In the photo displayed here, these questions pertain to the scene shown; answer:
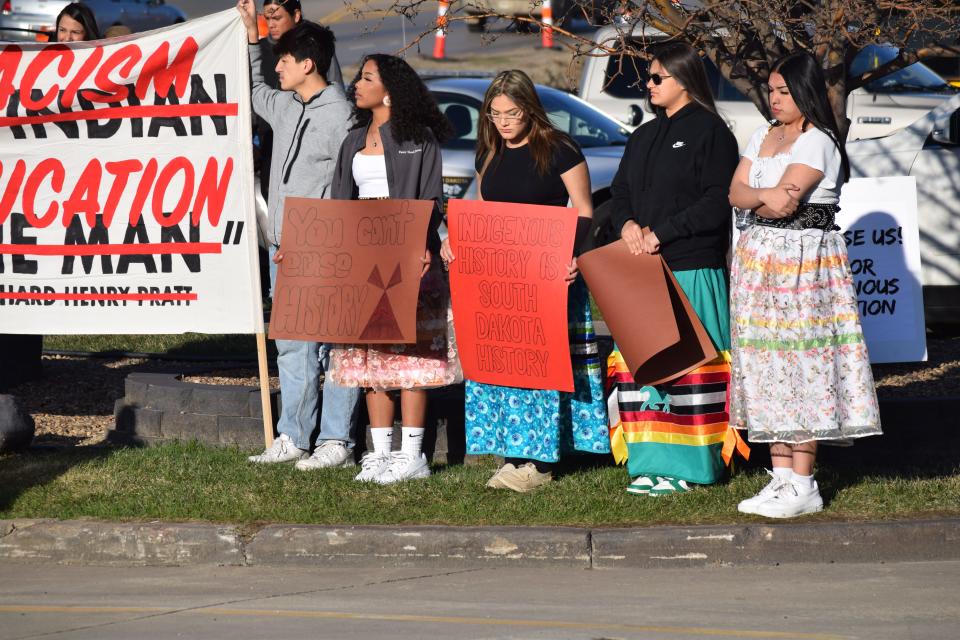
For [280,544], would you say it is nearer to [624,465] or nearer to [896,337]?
[624,465]

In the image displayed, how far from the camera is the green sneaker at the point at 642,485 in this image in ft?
21.9

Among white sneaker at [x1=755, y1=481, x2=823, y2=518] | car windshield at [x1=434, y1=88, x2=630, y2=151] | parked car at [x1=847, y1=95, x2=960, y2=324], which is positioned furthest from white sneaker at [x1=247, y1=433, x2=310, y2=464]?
car windshield at [x1=434, y1=88, x2=630, y2=151]

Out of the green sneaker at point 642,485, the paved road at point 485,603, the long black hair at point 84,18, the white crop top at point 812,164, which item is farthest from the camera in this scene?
the long black hair at point 84,18

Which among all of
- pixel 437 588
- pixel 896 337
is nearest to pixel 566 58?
pixel 896 337

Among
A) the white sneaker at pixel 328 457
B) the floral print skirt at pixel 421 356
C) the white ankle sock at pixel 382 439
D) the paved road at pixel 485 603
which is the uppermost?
the floral print skirt at pixel 421 356

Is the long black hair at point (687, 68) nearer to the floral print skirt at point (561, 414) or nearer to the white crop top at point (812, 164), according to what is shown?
the white crop top at point (812, 164)

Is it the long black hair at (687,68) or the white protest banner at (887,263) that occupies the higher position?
the long black hair at (687,68)

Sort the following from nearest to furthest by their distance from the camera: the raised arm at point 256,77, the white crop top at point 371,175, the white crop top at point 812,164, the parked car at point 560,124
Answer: the white crop top at point 812,164 < the white crop top at point 371,175 < the raised arm at point 256,77 < the parked car at point 560,124

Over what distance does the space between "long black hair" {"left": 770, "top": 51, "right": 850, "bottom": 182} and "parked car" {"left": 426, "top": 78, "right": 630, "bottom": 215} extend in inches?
259

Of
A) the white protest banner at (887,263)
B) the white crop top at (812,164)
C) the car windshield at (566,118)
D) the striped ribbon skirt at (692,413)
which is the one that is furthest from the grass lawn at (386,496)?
the car windshield at (566,118)

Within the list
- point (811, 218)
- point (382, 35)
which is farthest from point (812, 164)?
point (382, 35)

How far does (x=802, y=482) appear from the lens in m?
6.34

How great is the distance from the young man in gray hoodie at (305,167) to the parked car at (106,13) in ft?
71.6

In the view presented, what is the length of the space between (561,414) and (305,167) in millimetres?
1818
